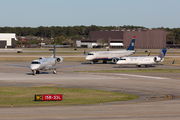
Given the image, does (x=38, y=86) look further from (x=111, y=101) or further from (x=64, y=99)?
(x=111, y=101)

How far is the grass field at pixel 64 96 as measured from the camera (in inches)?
1094

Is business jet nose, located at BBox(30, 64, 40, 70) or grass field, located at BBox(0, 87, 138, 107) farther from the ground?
business jet nose, located at BBox(30, 64, 40, 70)

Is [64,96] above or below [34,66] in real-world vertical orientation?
below

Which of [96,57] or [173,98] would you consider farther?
[96,57]

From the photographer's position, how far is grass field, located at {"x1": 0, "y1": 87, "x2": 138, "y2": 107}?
27.8 metres

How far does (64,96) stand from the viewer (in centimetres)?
3166

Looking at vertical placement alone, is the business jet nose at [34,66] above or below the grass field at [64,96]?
above

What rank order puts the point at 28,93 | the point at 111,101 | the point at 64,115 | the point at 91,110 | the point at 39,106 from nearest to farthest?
1. the point at 64,115
2. the point at 91,110
3. the point at 39,106
4. the point at 111,101
5. the point at 28,93

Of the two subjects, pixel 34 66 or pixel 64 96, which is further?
pixel 34 66

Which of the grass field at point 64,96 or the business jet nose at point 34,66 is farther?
the business jet nose at point 34,66

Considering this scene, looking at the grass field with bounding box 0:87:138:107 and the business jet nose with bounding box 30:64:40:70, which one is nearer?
the grass field with bounding box 0:87:138:107

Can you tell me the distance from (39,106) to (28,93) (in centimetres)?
828

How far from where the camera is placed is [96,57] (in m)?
80.8

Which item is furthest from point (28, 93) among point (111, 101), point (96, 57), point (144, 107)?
point (96, 57)
